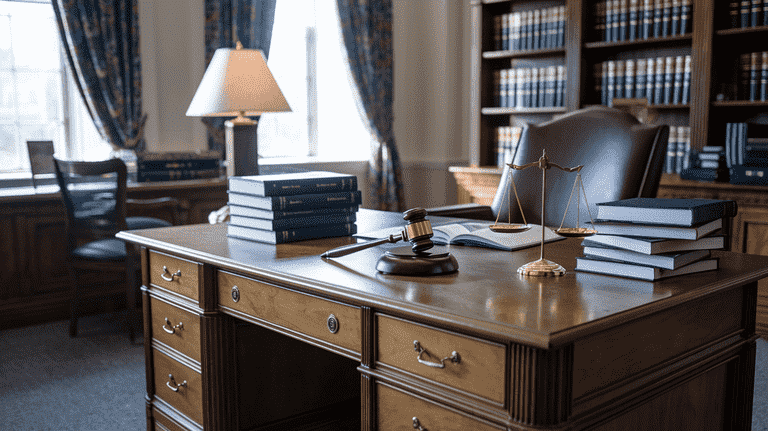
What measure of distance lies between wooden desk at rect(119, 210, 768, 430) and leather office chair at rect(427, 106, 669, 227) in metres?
0.63

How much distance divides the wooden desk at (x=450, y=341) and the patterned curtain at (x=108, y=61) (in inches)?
105

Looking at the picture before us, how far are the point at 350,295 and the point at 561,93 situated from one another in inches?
145

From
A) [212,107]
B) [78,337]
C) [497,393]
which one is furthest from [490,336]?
[78,337]

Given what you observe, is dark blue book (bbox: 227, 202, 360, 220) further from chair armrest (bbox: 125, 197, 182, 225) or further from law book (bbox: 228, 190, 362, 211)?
chair armrest (bbox: 125, 197, 182, 225)

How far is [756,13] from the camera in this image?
3730 millimetres

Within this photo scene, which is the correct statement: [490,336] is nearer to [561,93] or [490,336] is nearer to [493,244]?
[493,244]

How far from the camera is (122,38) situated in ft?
14.5

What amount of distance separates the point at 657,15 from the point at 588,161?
2.13 meters

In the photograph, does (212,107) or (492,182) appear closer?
(212,107)

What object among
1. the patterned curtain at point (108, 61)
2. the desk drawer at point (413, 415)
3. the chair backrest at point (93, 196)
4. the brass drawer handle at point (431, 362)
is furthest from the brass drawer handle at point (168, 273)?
the patterned curtain at point (108, 61)

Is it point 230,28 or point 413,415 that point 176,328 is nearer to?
A: point 413,415

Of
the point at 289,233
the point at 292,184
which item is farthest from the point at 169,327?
the point at 292,184

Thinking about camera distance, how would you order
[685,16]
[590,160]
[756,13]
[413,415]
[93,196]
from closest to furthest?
[413,415] < [590,160] < [93,196] < [756,13] < [685,16]

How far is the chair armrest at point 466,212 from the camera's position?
2559 millimetres
